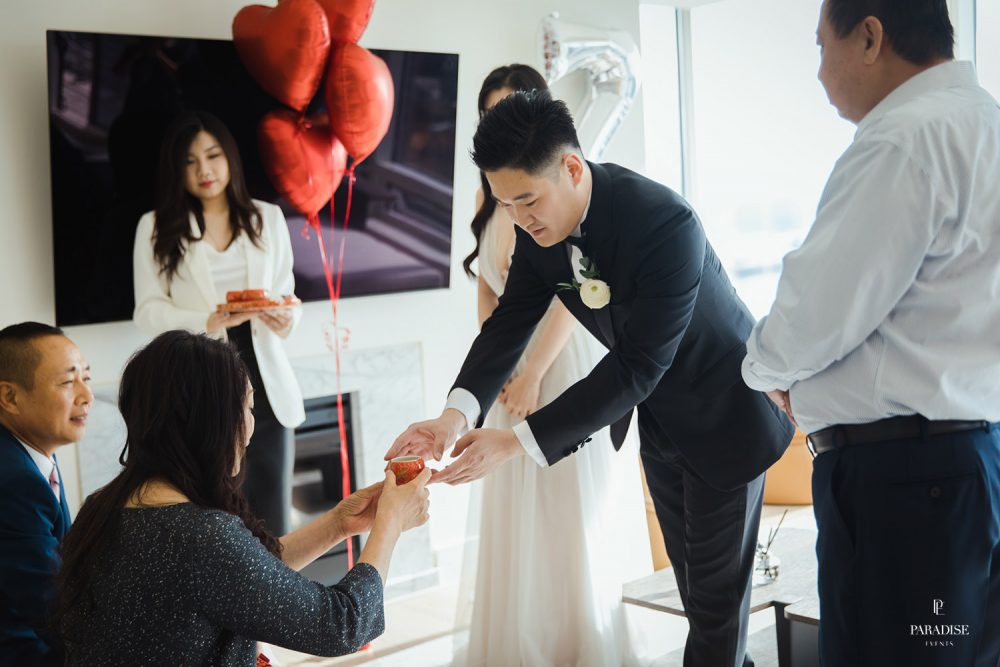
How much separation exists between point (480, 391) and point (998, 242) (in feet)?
4.00

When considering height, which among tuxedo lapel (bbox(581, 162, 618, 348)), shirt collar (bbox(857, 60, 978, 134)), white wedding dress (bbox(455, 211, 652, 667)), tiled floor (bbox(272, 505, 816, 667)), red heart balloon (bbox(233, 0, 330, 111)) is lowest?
tiled floor (bbox(272, 505, 816, 667))

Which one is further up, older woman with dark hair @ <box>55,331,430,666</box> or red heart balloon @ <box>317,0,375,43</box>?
red heart balloon @ <box>317,0,375,43</box>

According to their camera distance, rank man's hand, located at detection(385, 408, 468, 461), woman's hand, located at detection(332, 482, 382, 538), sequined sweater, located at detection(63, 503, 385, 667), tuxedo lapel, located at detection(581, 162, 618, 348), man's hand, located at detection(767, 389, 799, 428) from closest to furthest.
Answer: sequined sweater, located at detection(63, 503, 385, 667), man's hand, located at detection(767, 389, 799, 428), woman's hand, located at detection(332, 482, 382, 538), tuxedo lapel, located at detection(581, 162, 618, 348), man's hand, located at detection(385, 408, 468, 461)

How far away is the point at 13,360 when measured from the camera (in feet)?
7.09

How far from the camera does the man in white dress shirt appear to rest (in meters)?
1.54

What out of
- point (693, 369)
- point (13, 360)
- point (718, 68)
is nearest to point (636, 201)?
point (693, 369)

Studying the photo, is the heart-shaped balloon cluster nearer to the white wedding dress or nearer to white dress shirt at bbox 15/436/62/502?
the white wedding dress

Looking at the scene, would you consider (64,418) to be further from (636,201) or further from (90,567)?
(636,201)

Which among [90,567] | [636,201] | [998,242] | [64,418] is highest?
[636,201]

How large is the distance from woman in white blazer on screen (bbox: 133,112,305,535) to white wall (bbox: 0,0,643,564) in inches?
13.0

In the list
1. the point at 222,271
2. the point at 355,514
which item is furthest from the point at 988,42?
the point at 355,514

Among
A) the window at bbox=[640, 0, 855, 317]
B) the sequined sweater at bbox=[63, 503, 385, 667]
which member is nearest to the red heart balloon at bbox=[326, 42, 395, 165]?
the sequined sweater at bbox=[63, 503, 385, 667]

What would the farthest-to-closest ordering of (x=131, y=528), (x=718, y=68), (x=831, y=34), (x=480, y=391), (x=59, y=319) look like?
(x=718, y=68) → (x=59, y=319) → (x=480, y=391) → (x=831, y=34) → (x=131, y=528)

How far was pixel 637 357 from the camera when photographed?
2107mm
